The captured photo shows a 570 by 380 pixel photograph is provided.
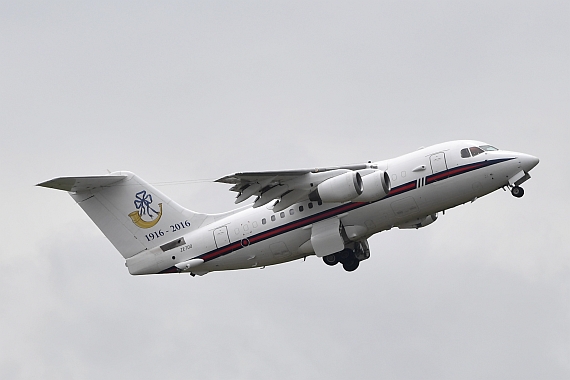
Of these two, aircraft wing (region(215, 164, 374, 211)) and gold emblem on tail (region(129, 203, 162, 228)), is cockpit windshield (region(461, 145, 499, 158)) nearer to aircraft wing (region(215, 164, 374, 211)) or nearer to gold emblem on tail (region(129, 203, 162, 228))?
aircraft wing (region(215, 164, 374, 211))

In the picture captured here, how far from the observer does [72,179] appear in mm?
26734

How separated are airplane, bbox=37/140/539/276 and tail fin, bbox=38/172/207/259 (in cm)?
3

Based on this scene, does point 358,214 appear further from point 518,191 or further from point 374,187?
point 518,191

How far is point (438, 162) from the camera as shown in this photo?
25.4 meters

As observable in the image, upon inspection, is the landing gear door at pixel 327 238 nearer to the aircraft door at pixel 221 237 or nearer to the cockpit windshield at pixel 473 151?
the aircraft door at pixel 221 237

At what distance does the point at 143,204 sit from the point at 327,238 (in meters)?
6.16

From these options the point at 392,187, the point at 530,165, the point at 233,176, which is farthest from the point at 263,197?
the point at 530,165

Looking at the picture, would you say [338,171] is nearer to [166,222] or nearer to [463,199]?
[463,199]

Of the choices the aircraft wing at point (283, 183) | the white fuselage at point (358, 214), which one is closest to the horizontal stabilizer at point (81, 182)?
the white fuselage at point (358, 214)

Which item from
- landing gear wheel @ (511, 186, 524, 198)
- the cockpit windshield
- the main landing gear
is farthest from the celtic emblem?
landing gear wheel @ (511, 186, 524, 198)

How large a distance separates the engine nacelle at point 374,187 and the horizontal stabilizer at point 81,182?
7892mm

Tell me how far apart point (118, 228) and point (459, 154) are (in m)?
10.7

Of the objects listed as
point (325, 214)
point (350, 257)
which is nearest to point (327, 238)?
point (325, 214)

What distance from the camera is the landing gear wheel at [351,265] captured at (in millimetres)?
28312
